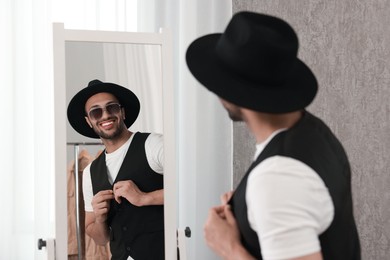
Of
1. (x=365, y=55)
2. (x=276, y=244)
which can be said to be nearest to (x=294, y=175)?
(x=276, y=244)

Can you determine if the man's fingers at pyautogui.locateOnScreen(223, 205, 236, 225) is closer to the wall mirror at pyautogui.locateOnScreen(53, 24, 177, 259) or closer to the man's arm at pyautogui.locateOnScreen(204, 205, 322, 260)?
the man's arm at pyautogui.locateOnScreen(204, 205, 322, 260)

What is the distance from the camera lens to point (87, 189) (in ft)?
7.11

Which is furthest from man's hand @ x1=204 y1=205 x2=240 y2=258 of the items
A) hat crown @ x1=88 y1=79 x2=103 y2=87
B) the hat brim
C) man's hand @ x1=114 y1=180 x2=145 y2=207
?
hat crown @ x1=88 y1=79 x2=103 y2=87

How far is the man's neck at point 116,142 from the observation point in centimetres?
217

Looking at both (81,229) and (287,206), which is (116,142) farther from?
(287,206)

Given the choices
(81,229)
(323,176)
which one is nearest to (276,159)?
(323,176)

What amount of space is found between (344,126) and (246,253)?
3.79ft

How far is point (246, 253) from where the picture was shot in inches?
47.8

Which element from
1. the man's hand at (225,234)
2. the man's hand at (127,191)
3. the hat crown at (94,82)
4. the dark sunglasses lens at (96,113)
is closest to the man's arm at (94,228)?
the man's hand at (127,191)

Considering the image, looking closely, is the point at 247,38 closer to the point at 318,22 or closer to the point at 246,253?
the point at 246,253

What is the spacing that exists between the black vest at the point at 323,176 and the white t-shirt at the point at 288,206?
3 cm

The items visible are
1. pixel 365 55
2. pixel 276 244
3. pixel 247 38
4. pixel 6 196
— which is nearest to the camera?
pixel 276 244

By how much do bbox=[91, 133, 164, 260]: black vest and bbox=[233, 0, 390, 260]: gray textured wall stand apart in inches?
29.3

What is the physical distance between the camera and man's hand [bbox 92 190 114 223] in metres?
2.16
